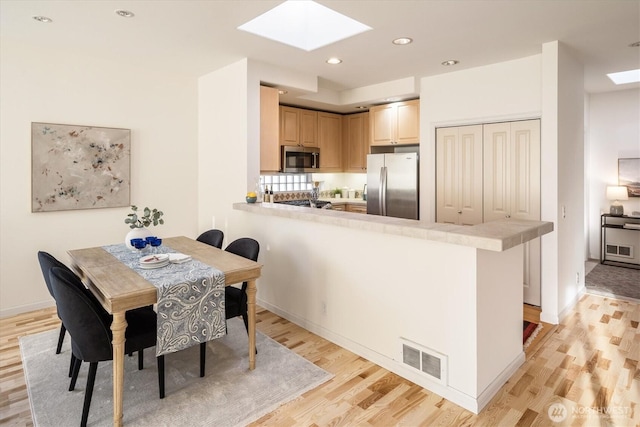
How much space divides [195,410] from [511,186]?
363 centimetres

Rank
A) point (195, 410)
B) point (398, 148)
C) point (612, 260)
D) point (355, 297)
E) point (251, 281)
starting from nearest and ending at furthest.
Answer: point (195, 410) < point (251, 281) < point (355, 297) < point (398, 148) < point (612, 260)

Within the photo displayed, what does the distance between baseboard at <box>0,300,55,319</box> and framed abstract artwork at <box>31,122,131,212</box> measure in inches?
38.4

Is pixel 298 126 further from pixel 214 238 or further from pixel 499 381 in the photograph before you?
pixel 499 381

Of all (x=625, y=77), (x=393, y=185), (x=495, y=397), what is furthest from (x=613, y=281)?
(x=495, y=397)

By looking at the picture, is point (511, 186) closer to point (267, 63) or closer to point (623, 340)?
point (623, 340)

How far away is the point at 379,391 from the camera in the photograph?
8.02ft

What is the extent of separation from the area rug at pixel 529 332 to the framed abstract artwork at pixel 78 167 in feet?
14.0

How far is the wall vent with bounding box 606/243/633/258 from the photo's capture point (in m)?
5.67

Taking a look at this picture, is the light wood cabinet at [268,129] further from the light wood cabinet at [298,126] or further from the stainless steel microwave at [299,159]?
the light wood cabinet at [298,126]

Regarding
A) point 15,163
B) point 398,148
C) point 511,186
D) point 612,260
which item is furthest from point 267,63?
point 612,260

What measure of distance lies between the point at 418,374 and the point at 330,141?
14.2 ft

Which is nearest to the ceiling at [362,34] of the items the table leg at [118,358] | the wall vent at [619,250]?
the table leg at [118,358]

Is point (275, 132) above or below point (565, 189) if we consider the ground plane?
above

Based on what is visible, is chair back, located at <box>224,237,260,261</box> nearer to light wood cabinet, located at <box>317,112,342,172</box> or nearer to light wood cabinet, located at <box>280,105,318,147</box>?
light wood cabinet, located at <box>280,105,318,147</box>
